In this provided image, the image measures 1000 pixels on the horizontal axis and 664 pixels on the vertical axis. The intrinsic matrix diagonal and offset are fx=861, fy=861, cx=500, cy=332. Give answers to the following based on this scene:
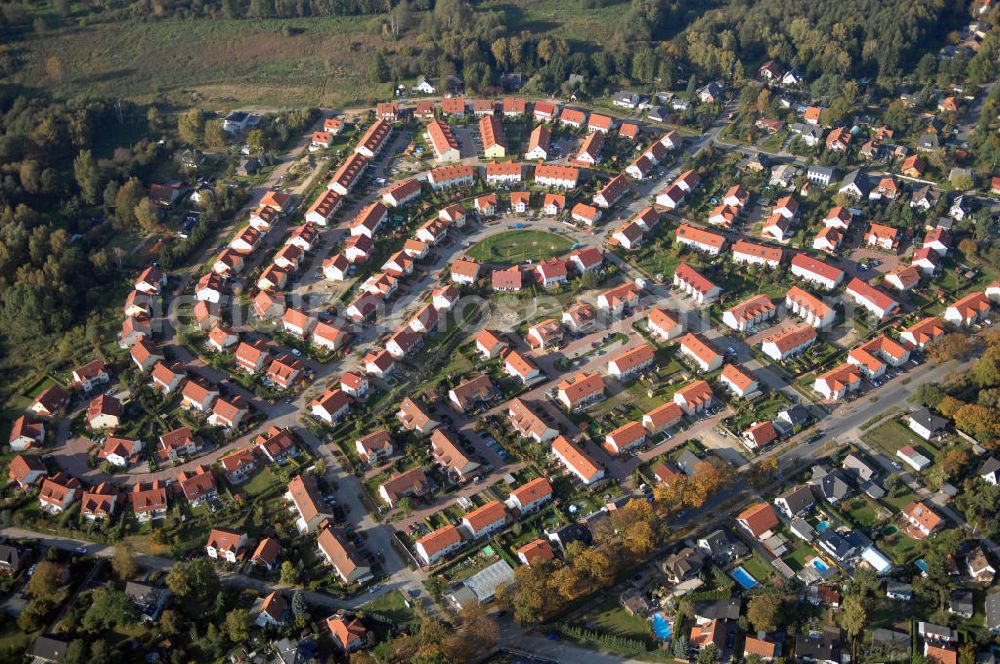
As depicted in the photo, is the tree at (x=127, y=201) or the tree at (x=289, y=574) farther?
the tree at (x=127, y=201)

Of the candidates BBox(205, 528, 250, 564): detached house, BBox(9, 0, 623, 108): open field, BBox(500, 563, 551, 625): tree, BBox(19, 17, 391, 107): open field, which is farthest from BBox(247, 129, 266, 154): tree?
BBox(500, 563, 551, 625): tree

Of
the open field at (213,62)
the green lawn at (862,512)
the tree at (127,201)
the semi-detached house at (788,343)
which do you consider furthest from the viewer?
the open field at (213,62)

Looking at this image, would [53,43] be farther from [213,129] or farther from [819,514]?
[819,514]

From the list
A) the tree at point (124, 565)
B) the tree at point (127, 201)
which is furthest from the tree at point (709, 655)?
the tree at point (127, 201)

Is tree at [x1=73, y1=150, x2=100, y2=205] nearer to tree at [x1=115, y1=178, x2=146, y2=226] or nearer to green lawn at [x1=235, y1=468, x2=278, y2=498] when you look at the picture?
tree at [x1=115, y1=178, x2=146, y2=226]

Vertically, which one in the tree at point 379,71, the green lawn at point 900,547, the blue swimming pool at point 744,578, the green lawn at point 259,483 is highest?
the tree at point 379,71

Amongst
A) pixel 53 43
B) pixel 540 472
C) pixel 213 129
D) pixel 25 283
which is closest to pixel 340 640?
pixel 540 472

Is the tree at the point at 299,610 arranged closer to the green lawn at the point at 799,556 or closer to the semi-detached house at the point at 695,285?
the green lawn at the point at 799,556
